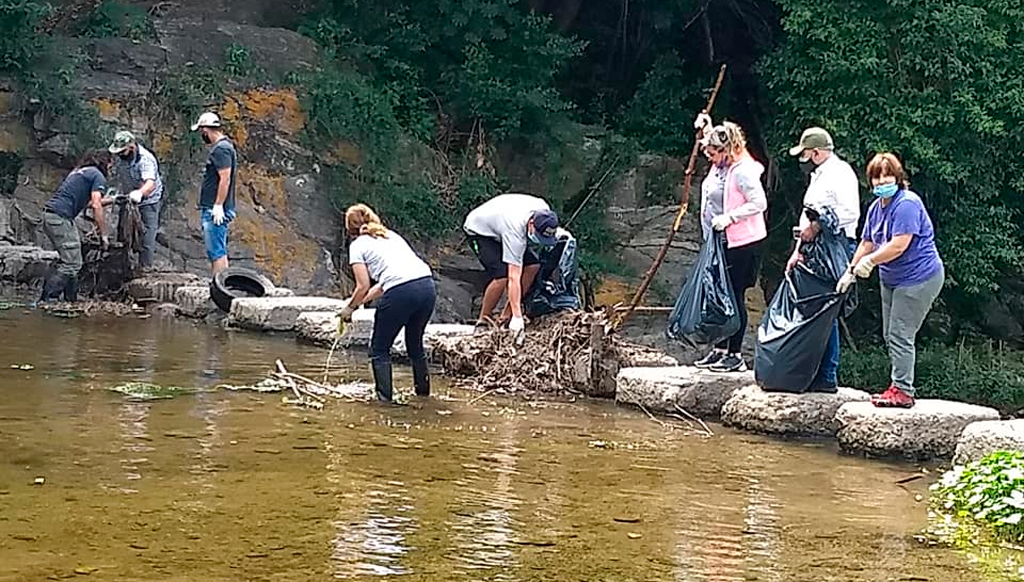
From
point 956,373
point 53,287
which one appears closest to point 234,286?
point 53,287

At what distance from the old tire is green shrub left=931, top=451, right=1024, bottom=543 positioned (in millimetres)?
7779

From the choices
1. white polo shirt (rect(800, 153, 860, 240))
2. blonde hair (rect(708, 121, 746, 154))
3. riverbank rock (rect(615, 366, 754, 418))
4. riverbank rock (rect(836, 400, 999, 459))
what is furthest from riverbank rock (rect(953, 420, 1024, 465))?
blonde hair (rect(708, 121, 746, 154))

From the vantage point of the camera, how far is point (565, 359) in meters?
8.82

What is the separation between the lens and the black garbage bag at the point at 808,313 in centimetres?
743

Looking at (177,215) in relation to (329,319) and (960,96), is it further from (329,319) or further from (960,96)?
(960,96)

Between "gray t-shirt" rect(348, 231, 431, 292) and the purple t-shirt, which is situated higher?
the purple t-shirt

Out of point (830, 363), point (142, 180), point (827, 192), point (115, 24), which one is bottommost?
point (830, 363)

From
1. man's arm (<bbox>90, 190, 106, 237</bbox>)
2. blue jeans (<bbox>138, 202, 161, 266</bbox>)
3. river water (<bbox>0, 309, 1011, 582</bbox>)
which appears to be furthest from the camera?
blue jeans (<bbox>138, 202, 161, 266</bbox>)

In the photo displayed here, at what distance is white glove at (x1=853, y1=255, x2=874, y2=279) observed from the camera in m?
7.02

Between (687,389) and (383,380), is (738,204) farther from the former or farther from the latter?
(383,380)

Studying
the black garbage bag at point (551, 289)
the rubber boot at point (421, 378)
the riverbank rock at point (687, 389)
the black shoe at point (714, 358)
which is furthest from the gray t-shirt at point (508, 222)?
the black shoe at point (714, 358)

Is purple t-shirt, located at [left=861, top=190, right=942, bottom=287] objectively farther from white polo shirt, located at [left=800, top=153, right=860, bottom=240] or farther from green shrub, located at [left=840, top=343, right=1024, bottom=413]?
green shrub, located at [left=840, top=343, right=1024, bottom=413]

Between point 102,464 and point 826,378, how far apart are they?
3.88 metres

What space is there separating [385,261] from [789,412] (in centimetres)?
237
